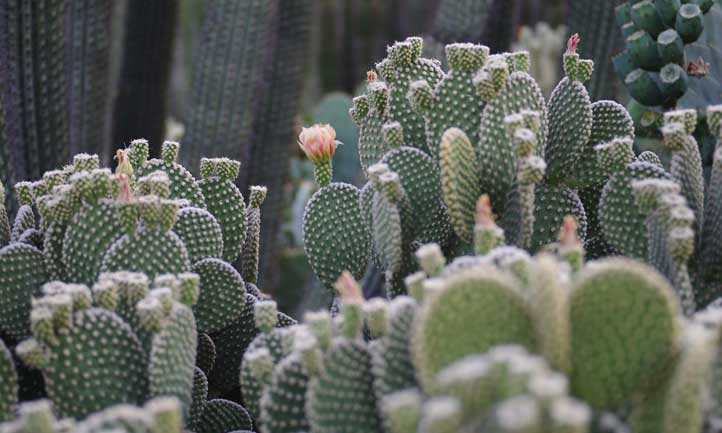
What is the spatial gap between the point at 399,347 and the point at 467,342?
0.55 feet

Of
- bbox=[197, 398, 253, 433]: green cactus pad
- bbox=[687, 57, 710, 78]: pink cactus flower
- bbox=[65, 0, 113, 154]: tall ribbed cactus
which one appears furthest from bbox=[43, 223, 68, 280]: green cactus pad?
bbox=[65, 0, 113, 154]: tall ribbed cactus

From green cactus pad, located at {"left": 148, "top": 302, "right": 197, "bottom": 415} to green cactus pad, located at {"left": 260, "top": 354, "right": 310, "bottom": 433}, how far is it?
0.16m

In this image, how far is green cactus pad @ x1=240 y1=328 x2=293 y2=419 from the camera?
5.46 ft

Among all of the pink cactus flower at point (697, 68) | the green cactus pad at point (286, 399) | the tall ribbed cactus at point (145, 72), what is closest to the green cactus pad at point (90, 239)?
the green cactus pad at point (286, 399)

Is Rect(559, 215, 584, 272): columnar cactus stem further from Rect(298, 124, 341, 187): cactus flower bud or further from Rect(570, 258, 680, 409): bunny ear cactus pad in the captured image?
Rect(298, 124, 341, 187): cactus flower bud

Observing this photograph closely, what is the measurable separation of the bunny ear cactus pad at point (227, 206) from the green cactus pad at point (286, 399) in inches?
26.8

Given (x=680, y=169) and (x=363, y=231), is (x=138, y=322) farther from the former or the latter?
(x=680, y=169)

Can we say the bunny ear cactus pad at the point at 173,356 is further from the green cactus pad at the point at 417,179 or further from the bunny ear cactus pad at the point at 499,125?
the bunny ear cactus pad at the point at 499,125

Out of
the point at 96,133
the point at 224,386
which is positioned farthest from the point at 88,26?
the point at 224,386

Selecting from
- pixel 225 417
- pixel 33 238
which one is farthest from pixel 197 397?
pixel 33 238

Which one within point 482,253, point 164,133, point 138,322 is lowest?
point 164,133

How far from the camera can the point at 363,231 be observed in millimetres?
2176

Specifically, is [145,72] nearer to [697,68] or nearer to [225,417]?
Answer: [697,68]

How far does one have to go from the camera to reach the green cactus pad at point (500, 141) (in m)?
1.92
